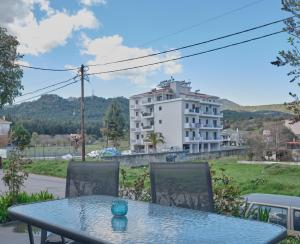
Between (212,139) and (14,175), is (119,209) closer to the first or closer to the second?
(14,175)

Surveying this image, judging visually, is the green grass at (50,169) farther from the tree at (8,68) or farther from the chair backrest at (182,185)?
the chair backrest at (182,185)

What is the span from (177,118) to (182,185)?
144 feet

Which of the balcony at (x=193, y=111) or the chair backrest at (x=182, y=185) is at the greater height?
the balcony at (x=193, y=111)

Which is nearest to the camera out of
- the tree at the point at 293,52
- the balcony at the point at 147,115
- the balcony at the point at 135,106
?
the tree at the point at 293,52

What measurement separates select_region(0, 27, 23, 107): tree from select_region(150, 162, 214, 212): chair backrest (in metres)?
10.4

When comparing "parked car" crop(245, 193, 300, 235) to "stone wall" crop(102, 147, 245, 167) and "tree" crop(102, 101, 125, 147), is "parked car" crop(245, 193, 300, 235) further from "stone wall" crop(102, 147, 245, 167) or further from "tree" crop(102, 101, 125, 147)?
"tree" crop(102, 101, 125, 147)

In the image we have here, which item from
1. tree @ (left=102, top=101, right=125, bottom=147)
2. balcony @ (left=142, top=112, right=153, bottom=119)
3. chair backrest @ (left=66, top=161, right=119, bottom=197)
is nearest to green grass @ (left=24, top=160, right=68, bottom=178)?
chair backrest @ (left=66, top=161, right=119, bottom=197)

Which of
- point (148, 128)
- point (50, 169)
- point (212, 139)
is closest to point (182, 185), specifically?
point (50, 169)

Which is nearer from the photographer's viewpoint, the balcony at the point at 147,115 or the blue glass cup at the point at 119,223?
the blue glass cup at the point at 119,223

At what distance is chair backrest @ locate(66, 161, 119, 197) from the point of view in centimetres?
398

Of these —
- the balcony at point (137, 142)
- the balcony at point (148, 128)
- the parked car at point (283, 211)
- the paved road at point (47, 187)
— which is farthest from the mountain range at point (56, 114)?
the parked car at point (283, 211)

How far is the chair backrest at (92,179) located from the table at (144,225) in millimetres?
715

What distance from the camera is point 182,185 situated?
138 inches

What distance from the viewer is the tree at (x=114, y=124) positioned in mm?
50669
